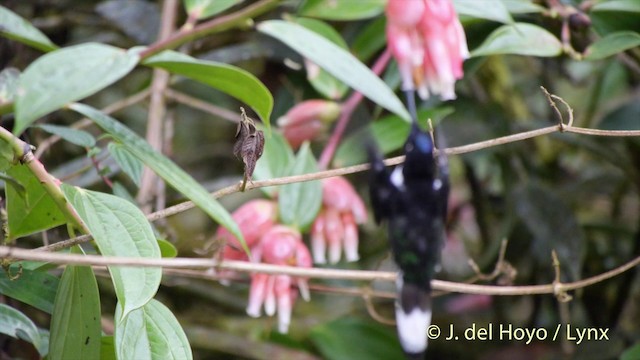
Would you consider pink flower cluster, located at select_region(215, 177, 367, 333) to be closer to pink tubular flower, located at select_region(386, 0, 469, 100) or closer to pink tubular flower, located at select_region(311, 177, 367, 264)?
pink tubular flower, located at select_region(311, 177, 367, 264)

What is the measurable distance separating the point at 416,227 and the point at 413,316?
68 mm

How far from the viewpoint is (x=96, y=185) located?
45.3 inches

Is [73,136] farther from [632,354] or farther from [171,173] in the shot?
[632,354]

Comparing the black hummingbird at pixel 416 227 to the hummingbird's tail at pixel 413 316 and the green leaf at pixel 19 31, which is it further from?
the green leaf at pixel 19 31

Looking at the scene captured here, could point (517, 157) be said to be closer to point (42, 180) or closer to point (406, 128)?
point (406, 128)

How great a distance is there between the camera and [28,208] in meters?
0.68

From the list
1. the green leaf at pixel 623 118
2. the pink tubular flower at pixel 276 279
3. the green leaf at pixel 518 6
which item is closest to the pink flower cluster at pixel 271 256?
the pink tubular flower at pixel 276 279

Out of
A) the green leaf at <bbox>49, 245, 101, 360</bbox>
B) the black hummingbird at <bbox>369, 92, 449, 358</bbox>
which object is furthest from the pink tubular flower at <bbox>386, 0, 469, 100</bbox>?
the green leaf at <bbox>49, 245, 101, 360</bbox>

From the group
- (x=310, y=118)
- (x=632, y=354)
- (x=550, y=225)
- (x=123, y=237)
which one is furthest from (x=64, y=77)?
(x=550, y=225)

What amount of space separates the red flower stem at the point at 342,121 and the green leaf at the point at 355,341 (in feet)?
0.91

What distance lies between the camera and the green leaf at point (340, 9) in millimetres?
960

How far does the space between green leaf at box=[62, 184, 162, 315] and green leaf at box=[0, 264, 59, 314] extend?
0.14 metres

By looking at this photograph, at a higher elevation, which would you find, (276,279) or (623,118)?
(623,118)

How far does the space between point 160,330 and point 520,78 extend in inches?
45.7
